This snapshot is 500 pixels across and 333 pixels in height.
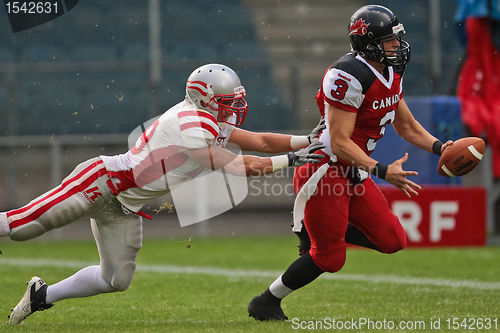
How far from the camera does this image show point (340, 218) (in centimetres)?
396

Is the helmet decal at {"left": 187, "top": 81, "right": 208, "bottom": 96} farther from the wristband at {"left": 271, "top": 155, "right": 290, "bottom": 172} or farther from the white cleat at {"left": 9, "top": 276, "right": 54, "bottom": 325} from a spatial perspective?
the white cleat at {"left": 9, "top": 276, "right": 54, "bottom": 325}

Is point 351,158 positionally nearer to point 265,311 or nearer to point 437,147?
point 437,147

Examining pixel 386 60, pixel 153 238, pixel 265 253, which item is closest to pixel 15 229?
pixel 386 60

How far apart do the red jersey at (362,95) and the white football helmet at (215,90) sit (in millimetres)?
431

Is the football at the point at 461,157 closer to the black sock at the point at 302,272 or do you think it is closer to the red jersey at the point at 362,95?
the red jersey at the point at 362,95

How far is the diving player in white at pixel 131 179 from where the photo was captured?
12.3ft

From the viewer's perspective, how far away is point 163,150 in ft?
12.5

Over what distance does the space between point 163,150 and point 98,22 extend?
6561 millimetres

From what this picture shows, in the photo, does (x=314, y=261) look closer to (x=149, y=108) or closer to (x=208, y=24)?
(x=149, y=108)

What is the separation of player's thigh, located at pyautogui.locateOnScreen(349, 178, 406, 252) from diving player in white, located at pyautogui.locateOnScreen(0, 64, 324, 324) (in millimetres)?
471

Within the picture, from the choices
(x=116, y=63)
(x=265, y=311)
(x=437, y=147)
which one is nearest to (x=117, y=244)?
(x=265, y=311)

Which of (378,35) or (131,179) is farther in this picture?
(378,35)

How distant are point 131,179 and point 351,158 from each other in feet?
3.41

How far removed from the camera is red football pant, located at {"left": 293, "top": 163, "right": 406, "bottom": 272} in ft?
13.0
